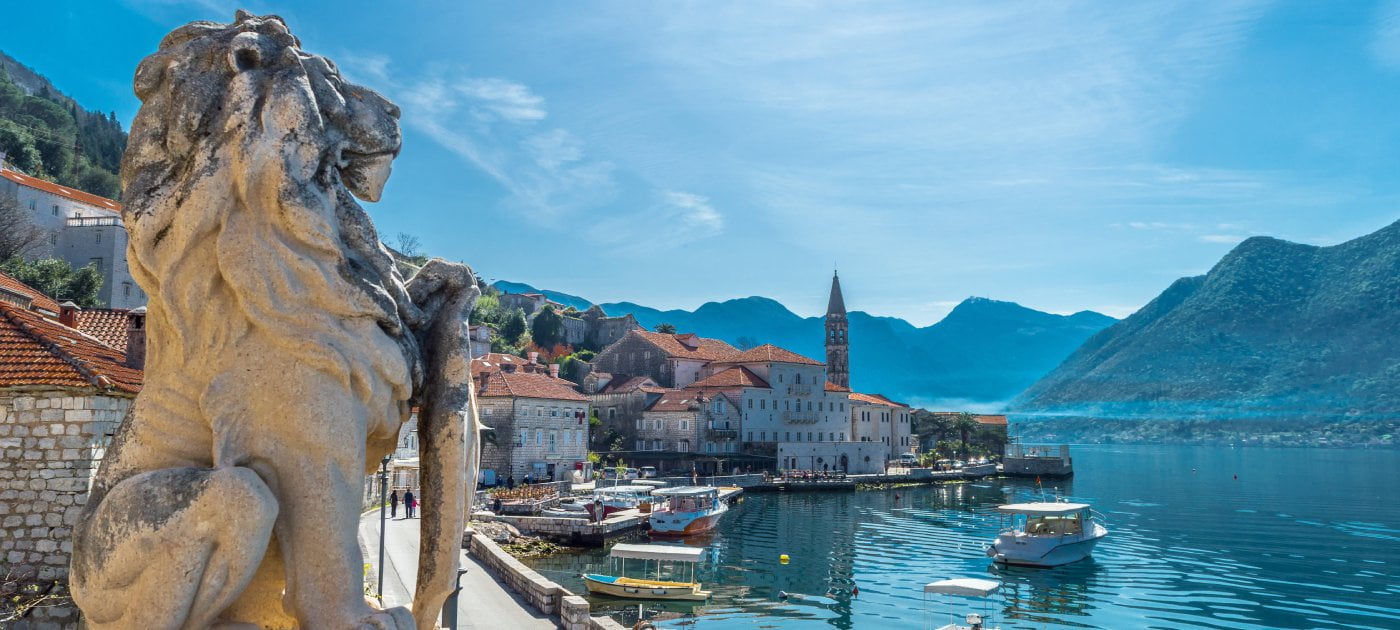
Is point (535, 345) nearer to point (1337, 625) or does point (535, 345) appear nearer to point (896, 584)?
point (896, 584)

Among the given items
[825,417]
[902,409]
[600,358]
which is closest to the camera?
[825,417]

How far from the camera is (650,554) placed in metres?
27.6

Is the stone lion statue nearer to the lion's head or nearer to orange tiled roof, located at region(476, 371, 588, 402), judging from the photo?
the lion's head

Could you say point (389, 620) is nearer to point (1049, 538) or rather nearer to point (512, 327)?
point (1049, 538)

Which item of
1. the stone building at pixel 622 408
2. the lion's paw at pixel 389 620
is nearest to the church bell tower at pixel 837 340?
the stone building at pixel 622 408

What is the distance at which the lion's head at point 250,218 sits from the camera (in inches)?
134

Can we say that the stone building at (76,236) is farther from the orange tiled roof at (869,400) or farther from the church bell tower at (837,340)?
the church bell tower at (837,340)

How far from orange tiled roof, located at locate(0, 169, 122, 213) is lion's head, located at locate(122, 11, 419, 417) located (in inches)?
1959

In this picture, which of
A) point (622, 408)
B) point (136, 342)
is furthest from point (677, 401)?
point (136, 342)

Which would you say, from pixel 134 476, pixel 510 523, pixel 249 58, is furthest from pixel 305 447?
pixel 510 523

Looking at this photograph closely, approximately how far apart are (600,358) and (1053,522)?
163ft

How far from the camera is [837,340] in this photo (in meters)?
98.9

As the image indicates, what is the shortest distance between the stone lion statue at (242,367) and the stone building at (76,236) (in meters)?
52.4

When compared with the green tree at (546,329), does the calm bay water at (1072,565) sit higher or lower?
lower
